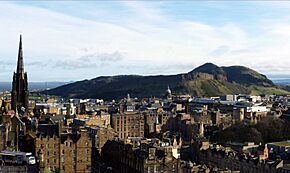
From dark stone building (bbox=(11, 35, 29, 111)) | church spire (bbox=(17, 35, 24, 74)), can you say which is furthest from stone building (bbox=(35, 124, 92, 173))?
church spire (bbox=(17, 35, 24, 74))

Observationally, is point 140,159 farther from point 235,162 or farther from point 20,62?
point 20,62

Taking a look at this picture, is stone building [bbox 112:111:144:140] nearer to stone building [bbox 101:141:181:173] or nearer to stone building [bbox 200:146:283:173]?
stone building [bbox 200:146:283:173]

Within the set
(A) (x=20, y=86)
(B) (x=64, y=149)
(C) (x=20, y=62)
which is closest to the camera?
(B) (x=64, y=149)

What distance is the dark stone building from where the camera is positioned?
284ft

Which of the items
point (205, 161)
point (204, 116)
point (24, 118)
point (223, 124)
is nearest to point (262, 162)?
point (205, 161)

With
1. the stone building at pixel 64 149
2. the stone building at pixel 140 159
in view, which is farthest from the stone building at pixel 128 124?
the stone building at pixel 64 149

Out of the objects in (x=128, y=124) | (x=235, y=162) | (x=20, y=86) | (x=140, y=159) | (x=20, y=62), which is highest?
(x=20, y=62)

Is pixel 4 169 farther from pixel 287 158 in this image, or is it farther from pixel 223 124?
pixel 223 124

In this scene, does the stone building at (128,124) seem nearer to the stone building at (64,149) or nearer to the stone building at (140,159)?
the stone building at (140,159)

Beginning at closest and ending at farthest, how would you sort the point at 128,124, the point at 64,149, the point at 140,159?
the point at 140,159 < the point at 64,149 < the point at 128,124

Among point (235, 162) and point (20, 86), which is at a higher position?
point (20, 86)

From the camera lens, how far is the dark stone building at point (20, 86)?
8656 centimetres

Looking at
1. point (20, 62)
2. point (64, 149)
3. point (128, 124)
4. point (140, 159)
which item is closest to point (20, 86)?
point (20, 62)

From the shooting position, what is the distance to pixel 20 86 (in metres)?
86.5
